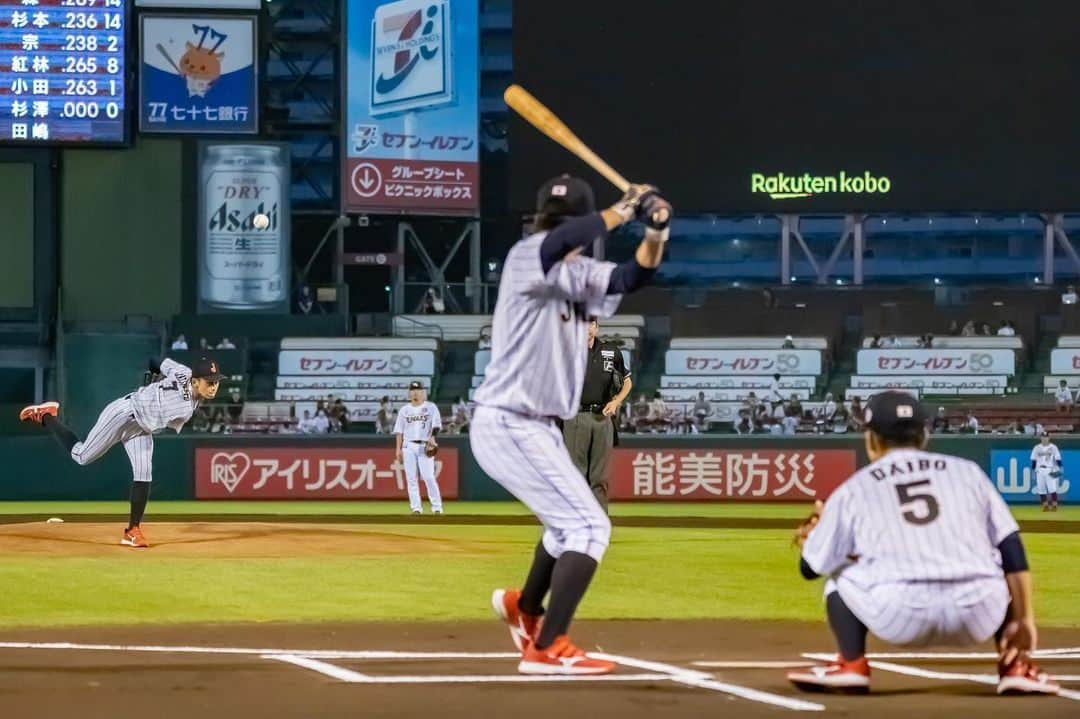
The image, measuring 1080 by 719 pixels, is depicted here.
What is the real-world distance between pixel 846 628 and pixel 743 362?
102 ft

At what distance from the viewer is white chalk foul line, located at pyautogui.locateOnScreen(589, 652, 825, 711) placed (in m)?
6.64

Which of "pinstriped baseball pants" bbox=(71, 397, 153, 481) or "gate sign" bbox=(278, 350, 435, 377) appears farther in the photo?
"gate sign" bbox=(278, 350, 435, 377)

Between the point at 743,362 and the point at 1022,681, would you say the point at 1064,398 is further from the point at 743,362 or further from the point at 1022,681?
the point at 1022,681

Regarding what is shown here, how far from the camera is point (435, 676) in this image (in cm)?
764

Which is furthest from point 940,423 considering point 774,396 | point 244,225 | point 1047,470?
point 244,225

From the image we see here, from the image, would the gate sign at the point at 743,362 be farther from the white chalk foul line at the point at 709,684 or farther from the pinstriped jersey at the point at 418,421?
the white chalk foul line at the point at 709,684

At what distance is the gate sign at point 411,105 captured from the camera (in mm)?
39688

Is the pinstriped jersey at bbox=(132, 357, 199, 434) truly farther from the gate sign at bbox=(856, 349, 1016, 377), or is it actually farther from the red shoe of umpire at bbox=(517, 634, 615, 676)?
the gate sign at bbox=(856, 349, 1016, 377)

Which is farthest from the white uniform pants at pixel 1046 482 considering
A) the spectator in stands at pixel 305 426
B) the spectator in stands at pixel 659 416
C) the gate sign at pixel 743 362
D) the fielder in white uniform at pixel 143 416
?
the fielder in white uniform at pixel 143 416

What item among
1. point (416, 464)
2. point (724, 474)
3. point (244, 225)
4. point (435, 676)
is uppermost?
point (244, 225)

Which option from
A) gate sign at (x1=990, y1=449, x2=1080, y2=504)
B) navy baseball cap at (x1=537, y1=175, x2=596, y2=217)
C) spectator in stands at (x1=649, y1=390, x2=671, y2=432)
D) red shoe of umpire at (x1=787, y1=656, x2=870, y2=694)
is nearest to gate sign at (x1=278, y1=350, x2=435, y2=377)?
spectator in stands at (x1=649, y1=390, x2=671, y2=432)

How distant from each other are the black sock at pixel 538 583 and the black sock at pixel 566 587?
0.26 m

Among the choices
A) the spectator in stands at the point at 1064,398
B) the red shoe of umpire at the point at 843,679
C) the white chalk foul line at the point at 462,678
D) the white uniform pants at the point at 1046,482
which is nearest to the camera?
the red shoe of umpire at the point at 843,679

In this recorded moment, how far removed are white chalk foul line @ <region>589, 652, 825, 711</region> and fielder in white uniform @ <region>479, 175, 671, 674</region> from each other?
36cm
